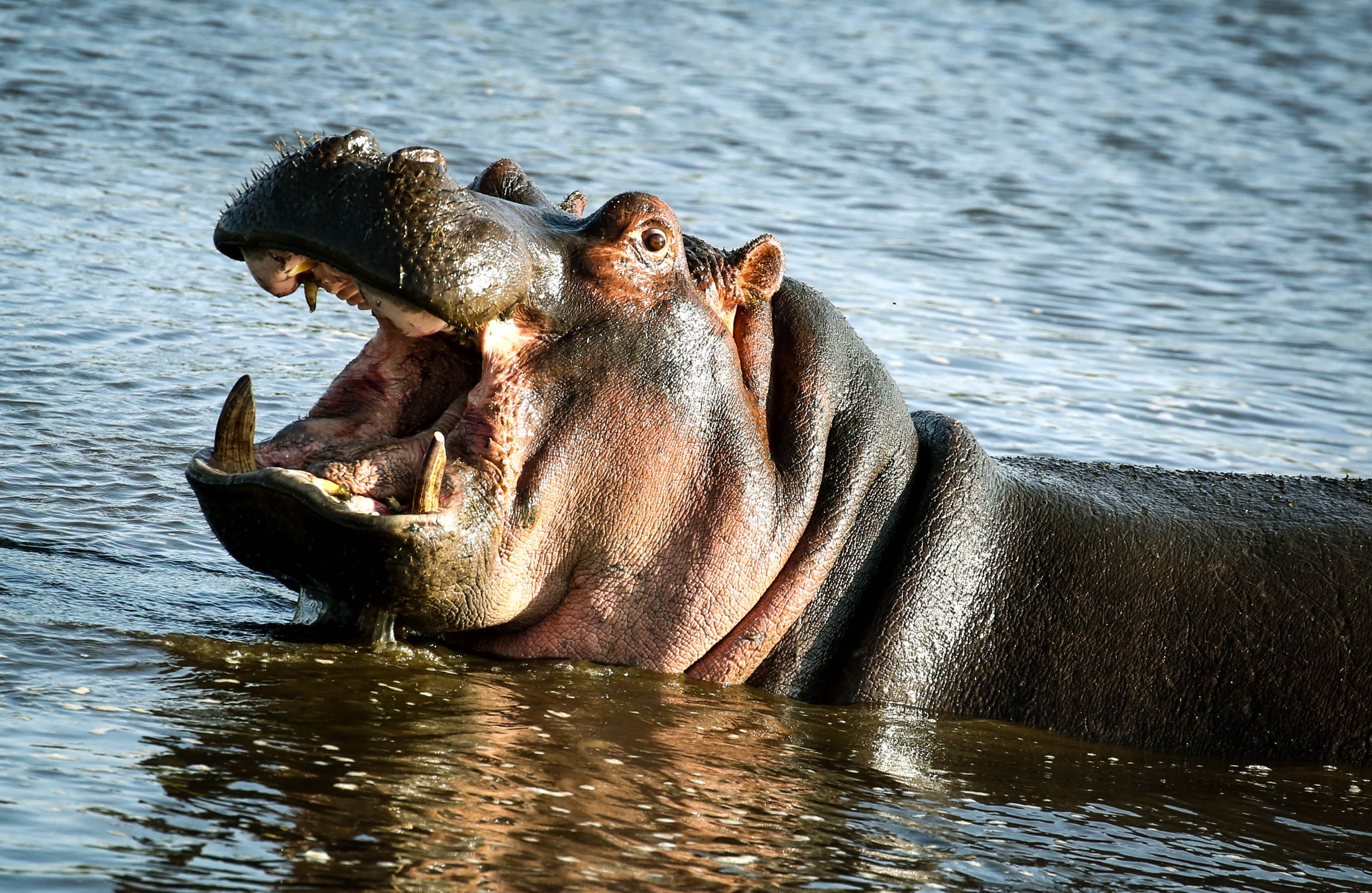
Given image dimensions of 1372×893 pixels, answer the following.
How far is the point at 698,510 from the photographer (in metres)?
4.50

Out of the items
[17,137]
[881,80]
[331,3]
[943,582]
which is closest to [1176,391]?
[943,582]

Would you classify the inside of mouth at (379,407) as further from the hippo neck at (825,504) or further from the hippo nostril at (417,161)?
the hippo neck at (825,504)

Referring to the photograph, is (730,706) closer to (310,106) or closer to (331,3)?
(310,106)

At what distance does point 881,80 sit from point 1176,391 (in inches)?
384

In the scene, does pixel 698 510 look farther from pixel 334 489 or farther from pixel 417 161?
pixel 417 161

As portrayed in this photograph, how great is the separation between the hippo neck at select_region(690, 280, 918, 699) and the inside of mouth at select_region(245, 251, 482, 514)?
2.98ft

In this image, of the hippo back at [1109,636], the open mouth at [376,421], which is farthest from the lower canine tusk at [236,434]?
the hippo back at [1109,636]

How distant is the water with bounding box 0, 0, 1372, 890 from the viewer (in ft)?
12.4

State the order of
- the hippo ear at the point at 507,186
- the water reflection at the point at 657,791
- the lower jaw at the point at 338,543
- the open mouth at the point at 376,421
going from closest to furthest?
the water reflection at the point at 657,791 → the lower jaw at the point at 338,543 → the open mouth at the point at 376,421 → the hippo ear at the point at 507,186

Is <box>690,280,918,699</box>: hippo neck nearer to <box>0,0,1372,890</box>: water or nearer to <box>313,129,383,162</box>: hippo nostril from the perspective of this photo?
<box>0,0,1372,890</box>: water

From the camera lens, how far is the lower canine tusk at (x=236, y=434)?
4289 millimetres

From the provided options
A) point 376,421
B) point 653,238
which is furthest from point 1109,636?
point 376,421

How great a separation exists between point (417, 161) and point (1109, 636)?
222 centimetres

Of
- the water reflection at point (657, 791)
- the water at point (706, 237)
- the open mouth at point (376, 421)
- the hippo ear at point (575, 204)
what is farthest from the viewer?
the hippo ear at point (575, 204)
